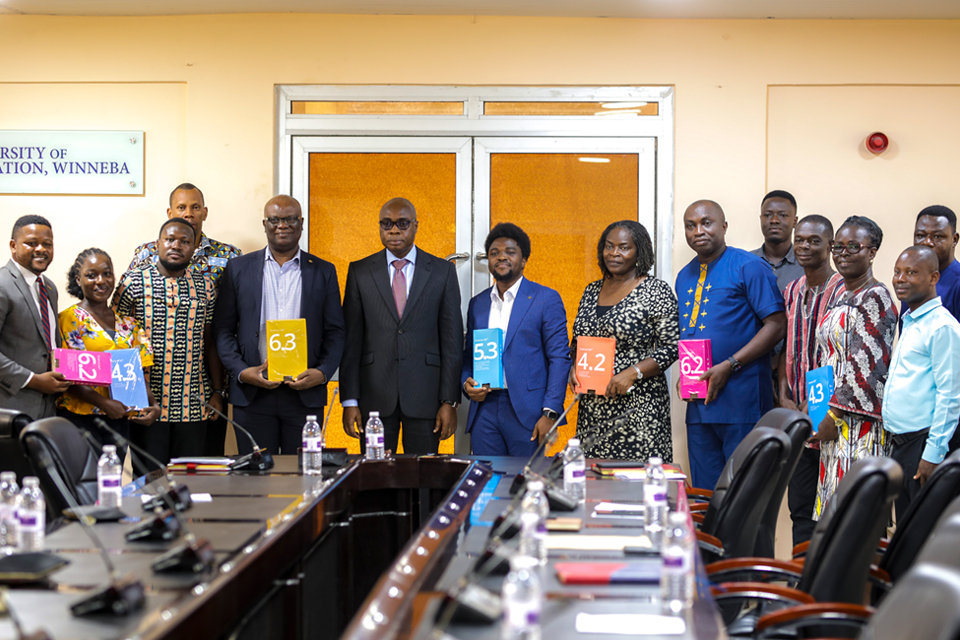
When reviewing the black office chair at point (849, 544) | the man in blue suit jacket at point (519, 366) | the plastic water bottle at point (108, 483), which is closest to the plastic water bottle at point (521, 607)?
the black office chair at point (849, 544)

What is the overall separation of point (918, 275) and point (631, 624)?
2506mm

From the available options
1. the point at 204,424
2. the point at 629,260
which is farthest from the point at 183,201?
the point at 629,260

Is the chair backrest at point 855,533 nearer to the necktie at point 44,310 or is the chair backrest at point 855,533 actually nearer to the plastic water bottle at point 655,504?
the plastic water bottle at point 655,504

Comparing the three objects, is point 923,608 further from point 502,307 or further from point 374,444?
point 502,307

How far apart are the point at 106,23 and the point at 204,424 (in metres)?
2.78

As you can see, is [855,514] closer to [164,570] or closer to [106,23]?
[164,570]

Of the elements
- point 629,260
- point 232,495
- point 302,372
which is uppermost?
point 629,260

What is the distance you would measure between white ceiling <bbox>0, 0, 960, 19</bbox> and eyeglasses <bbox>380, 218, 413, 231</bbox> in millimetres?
1498

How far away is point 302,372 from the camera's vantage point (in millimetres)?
4242

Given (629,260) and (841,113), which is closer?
(629,260)

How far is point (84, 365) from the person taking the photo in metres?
4.02

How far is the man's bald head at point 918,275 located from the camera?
347cm

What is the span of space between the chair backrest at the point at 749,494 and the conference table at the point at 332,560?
17 centimetres

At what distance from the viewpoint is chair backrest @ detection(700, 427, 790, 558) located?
268 centimetres
